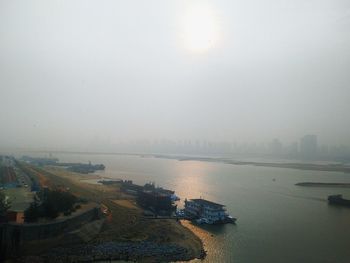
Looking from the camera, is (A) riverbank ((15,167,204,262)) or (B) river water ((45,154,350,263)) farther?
(B) river water ((45,154,350,263))

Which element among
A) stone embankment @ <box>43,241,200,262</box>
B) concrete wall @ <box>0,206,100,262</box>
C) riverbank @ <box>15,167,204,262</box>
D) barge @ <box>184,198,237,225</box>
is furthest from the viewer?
barge @ <box>184,198,237,225</box>

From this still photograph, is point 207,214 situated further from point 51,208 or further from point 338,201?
point 338,201

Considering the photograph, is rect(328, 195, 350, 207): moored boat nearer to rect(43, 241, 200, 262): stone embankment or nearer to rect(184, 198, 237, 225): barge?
rect(184, 198, 237, 225): barge

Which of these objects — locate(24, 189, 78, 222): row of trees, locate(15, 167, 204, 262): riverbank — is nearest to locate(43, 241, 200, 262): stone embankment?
locate(15, 167, 204, 262): riverbank

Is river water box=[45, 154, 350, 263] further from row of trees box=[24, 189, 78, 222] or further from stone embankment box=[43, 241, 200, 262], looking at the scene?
row of trees box=[24, 189, 78, 222]

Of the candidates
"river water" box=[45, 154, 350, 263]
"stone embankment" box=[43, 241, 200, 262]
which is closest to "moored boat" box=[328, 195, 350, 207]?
"river water" box=[45, 154, 350, 263]

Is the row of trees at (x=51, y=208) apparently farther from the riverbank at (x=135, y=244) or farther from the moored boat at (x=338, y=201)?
the moored boat at (x=338, y=201)

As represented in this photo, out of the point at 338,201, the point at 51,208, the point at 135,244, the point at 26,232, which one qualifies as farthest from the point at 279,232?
the point at 338,201

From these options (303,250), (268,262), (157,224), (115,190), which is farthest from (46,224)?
(115,190)

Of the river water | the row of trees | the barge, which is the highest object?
the row of trees

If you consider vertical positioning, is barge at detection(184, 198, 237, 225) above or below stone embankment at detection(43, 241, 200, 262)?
above

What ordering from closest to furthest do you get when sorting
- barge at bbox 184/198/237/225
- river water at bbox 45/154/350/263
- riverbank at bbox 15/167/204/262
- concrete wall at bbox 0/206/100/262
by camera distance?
concrete wall at bbox 0/206/100/262
riverbank at bbox 15/167/204/262
river water at bbox 45/154/350/263
barge at bbox 184/198/237/225
